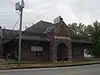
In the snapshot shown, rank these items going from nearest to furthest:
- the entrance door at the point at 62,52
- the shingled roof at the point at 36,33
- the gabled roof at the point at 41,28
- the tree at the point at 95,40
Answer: the shingled roof at the point at 36,33 < the entrance door at the point at 62,52 < the gabled roof at the point at 41,28 < the tree at the point at 95,40

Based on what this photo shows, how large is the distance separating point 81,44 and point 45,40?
982 centimetres

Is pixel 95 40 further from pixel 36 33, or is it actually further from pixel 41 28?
pixel 36 33

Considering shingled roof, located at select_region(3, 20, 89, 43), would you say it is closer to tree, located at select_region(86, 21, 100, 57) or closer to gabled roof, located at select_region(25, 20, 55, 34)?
gabled roof, located at select_region(25, 20, 55, 34)

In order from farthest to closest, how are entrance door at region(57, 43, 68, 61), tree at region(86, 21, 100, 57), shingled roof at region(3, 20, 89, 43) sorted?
1. tree at region(86, 21, 100, 57)
2. entrance door at region(57, 43, 68, 61)
3. shingled roof at region(3, 20, 89, 43)

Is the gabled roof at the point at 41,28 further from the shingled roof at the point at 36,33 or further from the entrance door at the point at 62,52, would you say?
the entrance door at the point at 62,52

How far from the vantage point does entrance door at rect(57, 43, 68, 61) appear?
40656 millimetres

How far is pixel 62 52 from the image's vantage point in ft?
135

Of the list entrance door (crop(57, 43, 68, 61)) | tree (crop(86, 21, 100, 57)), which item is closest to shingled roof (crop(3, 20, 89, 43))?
entrance door (crop(57, 43, 68, 61))

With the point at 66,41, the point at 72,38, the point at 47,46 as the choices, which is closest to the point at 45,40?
the point at 47,46

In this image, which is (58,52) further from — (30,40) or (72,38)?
(30,40)

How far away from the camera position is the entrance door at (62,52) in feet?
133

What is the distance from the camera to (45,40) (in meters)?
36.9

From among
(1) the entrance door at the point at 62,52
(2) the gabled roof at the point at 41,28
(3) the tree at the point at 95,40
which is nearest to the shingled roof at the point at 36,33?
(2) the gabled roof at the point at 41,28

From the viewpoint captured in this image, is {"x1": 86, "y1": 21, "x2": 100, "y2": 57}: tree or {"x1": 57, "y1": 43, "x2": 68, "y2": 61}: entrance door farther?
{"x1": 86, "y1": 21, "x2": 100, "y2": 57}: tree
